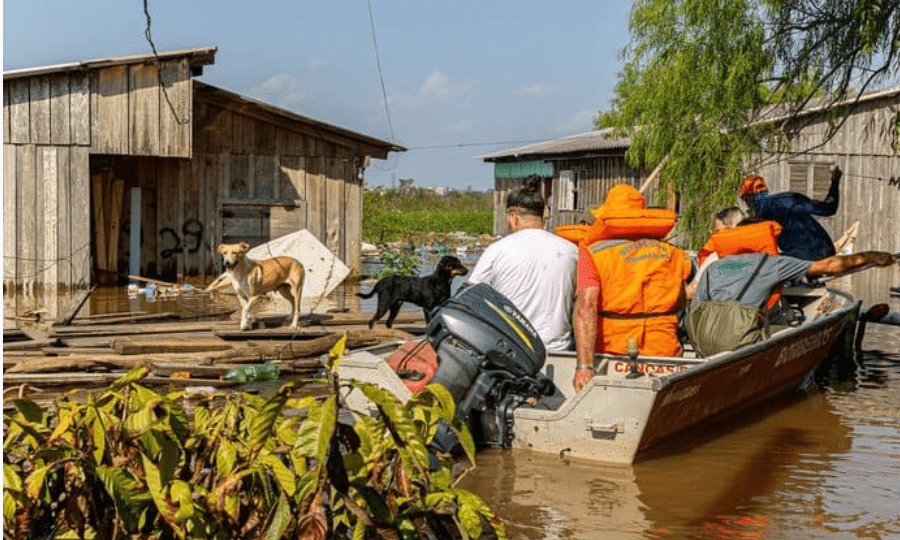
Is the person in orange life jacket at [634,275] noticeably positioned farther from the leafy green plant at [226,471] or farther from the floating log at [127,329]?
the floating log at [127,329]

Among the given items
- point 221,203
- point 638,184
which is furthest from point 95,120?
point 638,184

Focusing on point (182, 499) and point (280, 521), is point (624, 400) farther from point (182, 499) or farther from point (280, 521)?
point (182, 499)

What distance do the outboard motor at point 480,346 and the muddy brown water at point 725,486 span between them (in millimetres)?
643

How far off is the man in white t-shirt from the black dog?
644cm

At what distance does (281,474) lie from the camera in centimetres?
381

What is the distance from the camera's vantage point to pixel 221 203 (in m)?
24.7

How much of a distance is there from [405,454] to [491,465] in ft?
13.7

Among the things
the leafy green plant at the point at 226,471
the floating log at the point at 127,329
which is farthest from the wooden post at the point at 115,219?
the leafy green plant at the point at 226,471

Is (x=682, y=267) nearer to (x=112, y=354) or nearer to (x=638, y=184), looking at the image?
(x=112, y=354)

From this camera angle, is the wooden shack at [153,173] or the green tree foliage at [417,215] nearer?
the wooden shack at [153,173]

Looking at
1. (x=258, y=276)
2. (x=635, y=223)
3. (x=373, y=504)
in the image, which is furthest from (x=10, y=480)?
(x=258, y=276)

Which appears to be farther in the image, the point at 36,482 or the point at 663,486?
the point at 663,486

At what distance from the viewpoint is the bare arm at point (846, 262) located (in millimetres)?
10375

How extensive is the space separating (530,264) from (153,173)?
17697 millimetres
